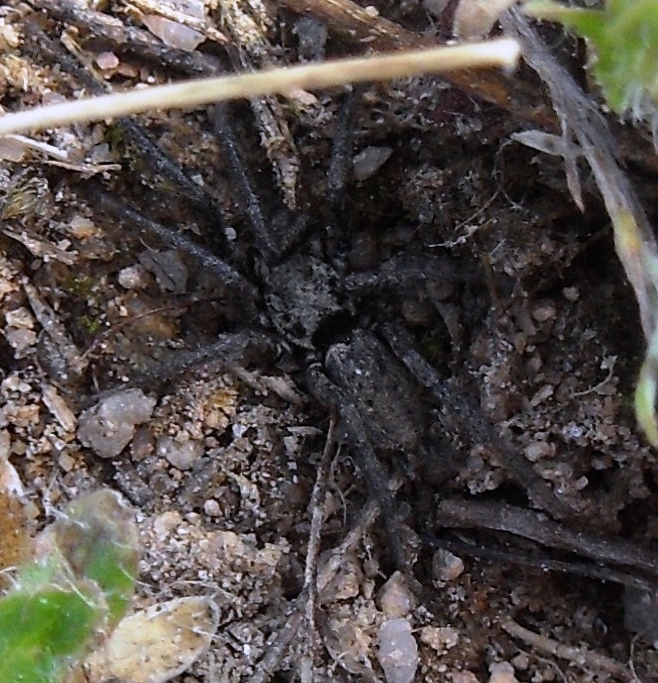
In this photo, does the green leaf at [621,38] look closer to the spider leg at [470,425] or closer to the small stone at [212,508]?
the spider leg at [470,425]

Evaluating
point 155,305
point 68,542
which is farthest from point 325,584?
point 155,305

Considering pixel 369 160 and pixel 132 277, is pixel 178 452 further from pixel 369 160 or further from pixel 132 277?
pixel 369 160

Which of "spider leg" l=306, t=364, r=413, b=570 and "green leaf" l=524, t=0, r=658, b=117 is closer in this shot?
"green leaf" l=524, t=0, r=658, b=117

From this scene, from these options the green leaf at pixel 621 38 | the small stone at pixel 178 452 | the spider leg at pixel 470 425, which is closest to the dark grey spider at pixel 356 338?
the spider leg at pixel 470 425

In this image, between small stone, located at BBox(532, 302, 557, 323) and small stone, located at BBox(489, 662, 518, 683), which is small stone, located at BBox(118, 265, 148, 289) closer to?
small stone, located at BBox(532, 302, 557, 323)

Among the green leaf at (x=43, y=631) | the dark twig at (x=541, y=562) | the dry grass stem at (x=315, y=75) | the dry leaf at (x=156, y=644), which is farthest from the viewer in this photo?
the dark twig at (x=541, y=562)

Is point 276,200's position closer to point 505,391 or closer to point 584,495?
point 505,391

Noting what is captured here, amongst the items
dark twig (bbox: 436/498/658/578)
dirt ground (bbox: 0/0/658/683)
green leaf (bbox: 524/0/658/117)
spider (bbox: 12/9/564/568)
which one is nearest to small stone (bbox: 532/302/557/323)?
dirt ground (bbox: 0/0/658/683)

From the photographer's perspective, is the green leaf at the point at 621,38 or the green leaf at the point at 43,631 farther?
the green leaf at the point at 43,631

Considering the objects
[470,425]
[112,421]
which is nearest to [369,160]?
[470,425]
